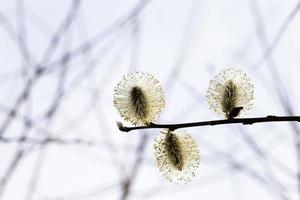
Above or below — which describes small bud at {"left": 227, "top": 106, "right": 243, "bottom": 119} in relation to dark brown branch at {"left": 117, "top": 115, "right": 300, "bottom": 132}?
above

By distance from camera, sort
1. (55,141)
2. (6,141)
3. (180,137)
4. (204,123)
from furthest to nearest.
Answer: (55,141) → (6,141) → (180,137) → (204,123)

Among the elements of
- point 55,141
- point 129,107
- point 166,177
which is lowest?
point 166,177

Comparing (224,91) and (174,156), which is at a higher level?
(224,91)

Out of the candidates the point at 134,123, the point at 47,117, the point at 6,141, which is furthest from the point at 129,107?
the point at 47,117

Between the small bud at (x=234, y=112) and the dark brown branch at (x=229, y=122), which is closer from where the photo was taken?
the dark brown branch at (x=229, y=122)

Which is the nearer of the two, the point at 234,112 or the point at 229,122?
the point at 229,122

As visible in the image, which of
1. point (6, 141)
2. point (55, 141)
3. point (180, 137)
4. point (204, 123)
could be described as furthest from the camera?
point (55, 141)

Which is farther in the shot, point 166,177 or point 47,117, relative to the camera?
point 47,117

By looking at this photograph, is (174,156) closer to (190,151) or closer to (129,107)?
(190,151)
